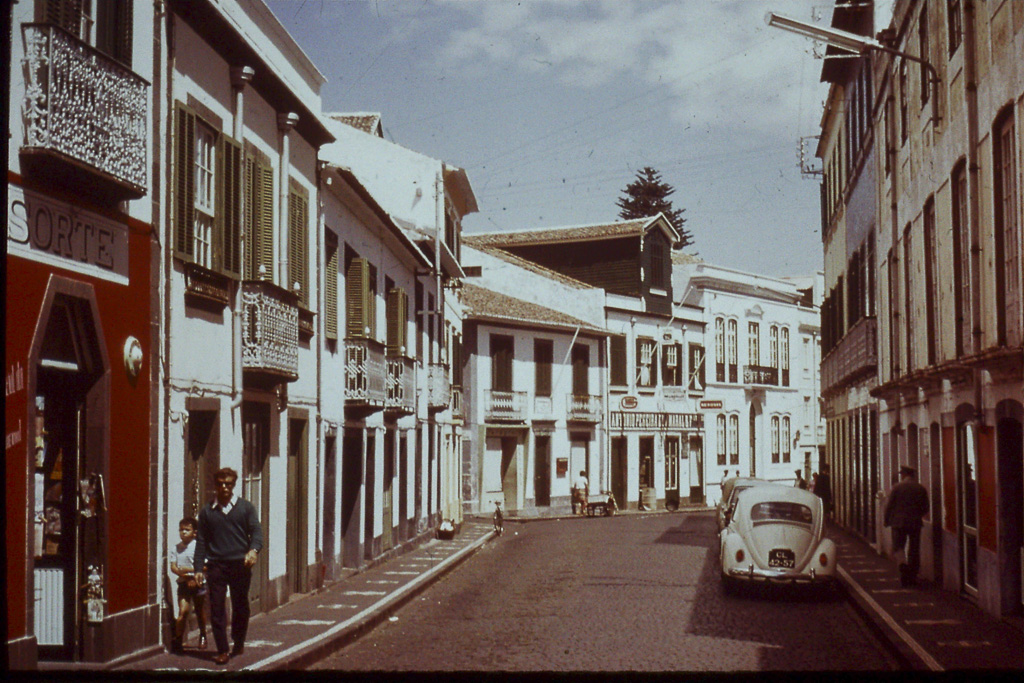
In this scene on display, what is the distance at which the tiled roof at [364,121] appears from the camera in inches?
1358

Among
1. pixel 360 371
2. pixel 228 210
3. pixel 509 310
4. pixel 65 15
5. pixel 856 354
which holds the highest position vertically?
pixel 509 310

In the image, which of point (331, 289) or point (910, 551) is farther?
point (331, 289)

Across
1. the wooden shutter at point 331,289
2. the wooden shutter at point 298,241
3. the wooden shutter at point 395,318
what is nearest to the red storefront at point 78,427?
the wooden shutter at point 298,241

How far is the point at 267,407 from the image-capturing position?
17.3 m

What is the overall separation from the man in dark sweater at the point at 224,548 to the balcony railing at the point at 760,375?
4669cm

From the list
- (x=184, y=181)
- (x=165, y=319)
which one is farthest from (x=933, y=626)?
(x=184, y=181)

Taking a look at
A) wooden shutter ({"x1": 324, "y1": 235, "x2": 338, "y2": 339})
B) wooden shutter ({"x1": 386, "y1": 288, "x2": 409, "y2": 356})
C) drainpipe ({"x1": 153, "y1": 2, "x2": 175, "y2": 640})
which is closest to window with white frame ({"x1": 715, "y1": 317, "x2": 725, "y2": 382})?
wooden shutter ({"x1": 386, "y1": 288, "x2": 409, "y2": 356})

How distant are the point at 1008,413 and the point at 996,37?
12.9ft

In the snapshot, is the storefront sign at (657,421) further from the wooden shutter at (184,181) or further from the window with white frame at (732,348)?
the wooden shutter at (184,181)

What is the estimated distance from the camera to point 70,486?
11758 millimetres

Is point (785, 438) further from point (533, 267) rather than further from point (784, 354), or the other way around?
point (533, 267)

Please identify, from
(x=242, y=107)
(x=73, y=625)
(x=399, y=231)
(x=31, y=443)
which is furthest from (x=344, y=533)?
(x=31, y=443)

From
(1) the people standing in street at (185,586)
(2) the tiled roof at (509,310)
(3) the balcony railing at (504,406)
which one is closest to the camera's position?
(1) the people standing in street at (185,586)

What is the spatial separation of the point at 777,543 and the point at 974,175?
20.2 feet
